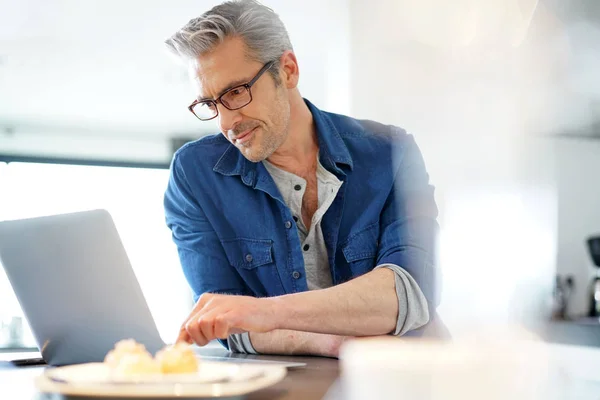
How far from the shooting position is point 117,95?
6.22 meters

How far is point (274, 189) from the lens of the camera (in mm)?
1471

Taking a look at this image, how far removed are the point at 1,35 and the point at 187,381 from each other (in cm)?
489

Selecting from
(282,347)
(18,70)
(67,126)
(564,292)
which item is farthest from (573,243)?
(67,126)

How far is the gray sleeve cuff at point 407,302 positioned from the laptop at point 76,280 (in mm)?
359

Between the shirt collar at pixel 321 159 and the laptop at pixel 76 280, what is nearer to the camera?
the laptop at pixel 76 280

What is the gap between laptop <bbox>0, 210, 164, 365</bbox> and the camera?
943 mm

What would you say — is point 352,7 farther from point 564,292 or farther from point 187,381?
point 187,381

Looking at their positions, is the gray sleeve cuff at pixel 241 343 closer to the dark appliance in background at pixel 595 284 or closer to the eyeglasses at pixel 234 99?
the eyeglasses at pixel 234 99

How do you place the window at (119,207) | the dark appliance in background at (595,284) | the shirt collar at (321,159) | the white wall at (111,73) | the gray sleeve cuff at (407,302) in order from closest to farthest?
the dark appliance in background at (595,284)
the gray sleeve cuff at (407,302)
the shirt collar at (321,159)
the white wall at (111,73)
the window at (119,207)

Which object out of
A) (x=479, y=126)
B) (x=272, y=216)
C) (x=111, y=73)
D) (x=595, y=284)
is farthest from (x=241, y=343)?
(x=111, y=73)

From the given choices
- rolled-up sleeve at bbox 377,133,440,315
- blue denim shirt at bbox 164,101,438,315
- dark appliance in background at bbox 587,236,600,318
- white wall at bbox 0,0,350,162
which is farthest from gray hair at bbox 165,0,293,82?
white wall at bbox 0,0,350,162

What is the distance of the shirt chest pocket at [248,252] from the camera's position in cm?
147

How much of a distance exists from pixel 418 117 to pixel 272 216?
4.00ft

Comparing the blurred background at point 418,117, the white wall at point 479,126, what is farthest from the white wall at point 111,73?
A: the white wall at point 479,126
